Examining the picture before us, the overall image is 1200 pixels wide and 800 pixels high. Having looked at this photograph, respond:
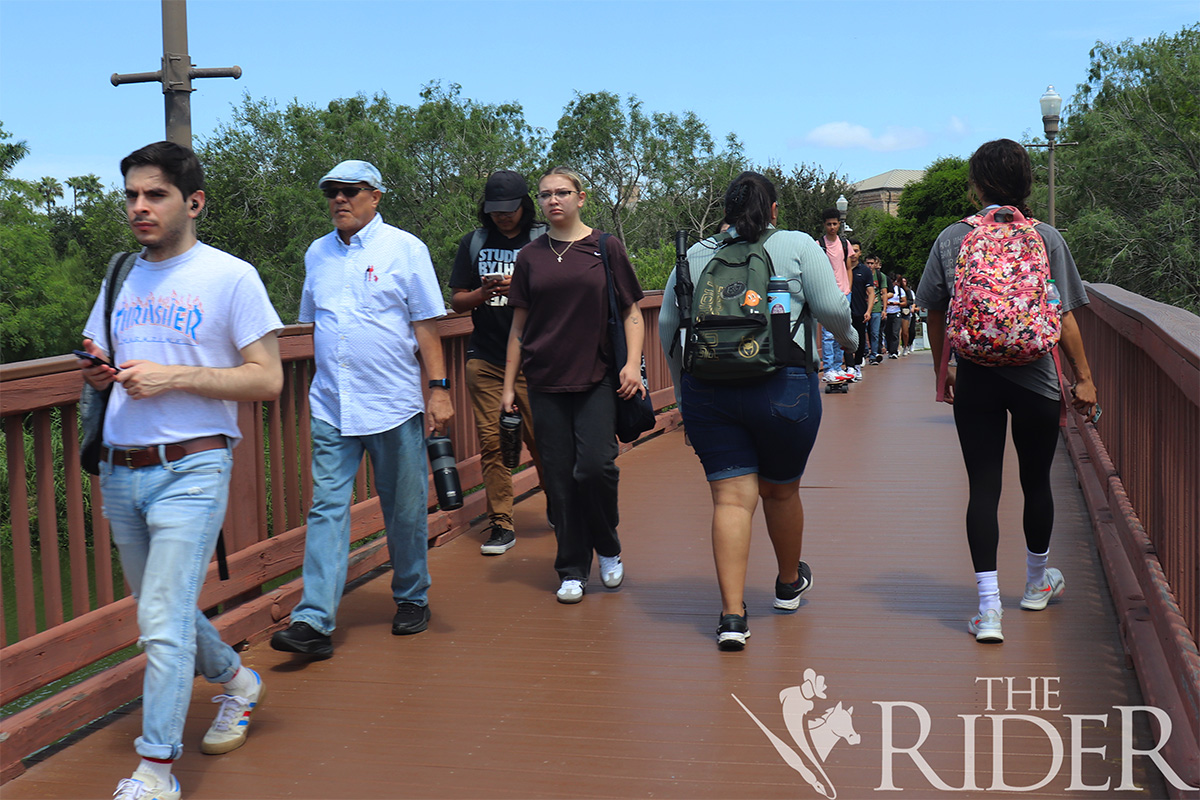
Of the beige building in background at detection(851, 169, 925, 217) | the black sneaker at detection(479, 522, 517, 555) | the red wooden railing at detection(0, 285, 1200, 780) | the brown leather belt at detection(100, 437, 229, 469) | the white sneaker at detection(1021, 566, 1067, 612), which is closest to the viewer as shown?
the brown leather belt at detection(100, 437, 229, 469)

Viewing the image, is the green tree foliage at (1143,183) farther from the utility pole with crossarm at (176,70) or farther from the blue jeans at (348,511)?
the blue jeans at (348,511)

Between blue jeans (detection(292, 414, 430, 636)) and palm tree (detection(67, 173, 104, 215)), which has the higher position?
palm tree (detection(67, 173, 104, 215))

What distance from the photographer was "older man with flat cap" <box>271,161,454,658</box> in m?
4.61

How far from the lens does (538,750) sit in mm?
3734

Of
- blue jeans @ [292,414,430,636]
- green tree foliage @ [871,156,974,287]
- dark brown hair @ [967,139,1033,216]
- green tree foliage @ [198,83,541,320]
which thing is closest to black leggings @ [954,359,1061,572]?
dark brown hair @ [967,139,1033,216]

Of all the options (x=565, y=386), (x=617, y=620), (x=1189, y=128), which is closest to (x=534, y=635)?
(x=617, y=620)

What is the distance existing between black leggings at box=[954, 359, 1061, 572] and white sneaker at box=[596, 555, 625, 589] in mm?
1652

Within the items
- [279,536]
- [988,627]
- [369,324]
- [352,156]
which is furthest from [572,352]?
[352,156]

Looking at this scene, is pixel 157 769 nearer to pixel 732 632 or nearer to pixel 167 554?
pixel 167 554

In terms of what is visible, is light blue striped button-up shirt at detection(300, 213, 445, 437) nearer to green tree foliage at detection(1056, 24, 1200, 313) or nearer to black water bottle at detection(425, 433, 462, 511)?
black water bottle at detection(425, 433, 462, 511)

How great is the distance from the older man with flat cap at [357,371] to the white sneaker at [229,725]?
0.66 metres

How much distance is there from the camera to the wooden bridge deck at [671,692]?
3.52 metres

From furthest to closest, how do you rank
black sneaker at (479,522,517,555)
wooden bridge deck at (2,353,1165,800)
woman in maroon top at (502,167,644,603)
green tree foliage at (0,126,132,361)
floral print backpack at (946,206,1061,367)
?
green tree foliage at (0,126,132,361) < black sneaker at (479,522,517,555) < woman in maroon top at (502,167,644,603) < floral print backpack at (946,206,1061,367) < wooden bridge deck at (2,353,1165,800)

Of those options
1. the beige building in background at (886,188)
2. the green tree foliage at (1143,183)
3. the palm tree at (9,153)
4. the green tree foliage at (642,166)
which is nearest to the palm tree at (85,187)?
the palm tree at (9,153)
